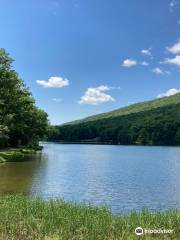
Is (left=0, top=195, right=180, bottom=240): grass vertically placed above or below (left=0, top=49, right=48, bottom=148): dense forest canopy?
below

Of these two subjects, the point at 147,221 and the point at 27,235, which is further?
the point at 147,221

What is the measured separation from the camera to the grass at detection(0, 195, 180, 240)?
16.6m

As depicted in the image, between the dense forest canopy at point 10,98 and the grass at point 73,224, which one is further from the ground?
the dense forest canopy at point 10,98

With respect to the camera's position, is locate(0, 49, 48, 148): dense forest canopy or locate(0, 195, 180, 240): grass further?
locate(0, 49, 48, 148): dense forest canopy

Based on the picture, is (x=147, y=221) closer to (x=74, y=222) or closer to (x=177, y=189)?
(x=74, y=222)

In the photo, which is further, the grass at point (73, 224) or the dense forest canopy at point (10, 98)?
the dense forest canopy at point (10, 98)

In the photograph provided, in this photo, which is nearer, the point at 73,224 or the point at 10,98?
the point at 73,224

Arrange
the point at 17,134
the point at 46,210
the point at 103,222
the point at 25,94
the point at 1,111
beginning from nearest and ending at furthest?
the point at 103,222, the point at 46,210, the point at 1,111, the point at 25,94, the point at 17,134

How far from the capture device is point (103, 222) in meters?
18.2

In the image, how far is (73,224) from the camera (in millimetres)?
18000

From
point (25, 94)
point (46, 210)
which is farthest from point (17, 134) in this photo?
point (46, 210)

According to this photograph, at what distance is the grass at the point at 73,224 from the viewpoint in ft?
54.4

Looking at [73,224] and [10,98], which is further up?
[10,98]

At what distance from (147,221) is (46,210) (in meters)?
4.98
